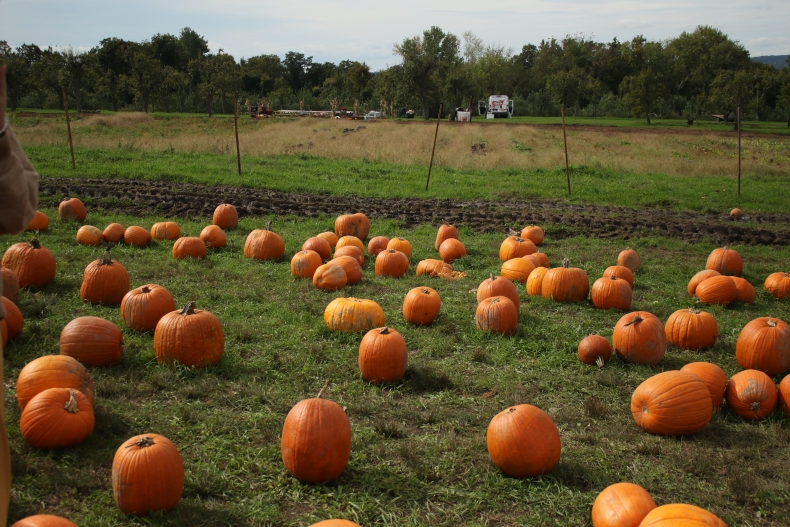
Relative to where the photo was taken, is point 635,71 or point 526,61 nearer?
point 635,71

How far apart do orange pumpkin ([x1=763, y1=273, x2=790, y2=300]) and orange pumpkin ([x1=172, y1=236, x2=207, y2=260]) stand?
7.92 metres

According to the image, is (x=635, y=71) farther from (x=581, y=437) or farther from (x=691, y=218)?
(x=581, y=437)

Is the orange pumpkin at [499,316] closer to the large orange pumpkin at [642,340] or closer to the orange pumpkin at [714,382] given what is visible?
the large orange pumpkin at [642,340]

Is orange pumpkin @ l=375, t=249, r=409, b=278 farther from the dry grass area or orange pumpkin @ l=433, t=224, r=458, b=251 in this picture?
the dry grass area

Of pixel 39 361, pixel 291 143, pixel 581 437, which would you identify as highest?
pixel 291 143

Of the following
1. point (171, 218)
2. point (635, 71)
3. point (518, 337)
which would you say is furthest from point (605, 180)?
point (635, 71)

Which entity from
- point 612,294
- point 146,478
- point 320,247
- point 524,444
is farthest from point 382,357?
point 320,247

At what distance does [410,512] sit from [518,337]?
126 inches

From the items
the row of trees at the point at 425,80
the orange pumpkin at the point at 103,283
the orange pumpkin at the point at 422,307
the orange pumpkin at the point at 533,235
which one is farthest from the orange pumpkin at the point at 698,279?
the row of trees at the point at 425,80

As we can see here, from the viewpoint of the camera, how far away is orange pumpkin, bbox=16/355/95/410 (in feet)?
13.8

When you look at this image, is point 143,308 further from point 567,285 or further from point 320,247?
point 567,285

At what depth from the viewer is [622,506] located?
3.20 m

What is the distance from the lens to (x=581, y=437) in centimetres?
442

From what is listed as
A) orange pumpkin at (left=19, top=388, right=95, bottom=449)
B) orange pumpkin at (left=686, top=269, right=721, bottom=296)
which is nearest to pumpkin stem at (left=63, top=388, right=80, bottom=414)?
orange pumpkin at (left=19, top=388, right=95, bottom=449)
